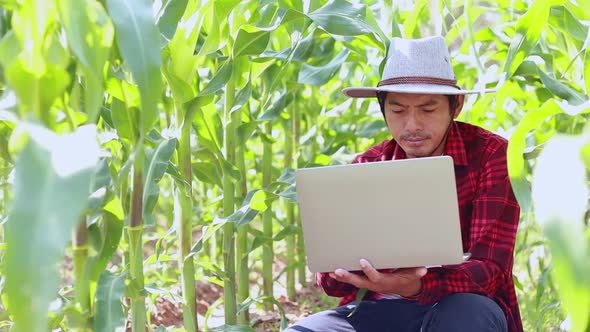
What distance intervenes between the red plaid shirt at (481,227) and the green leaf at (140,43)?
2.72 feet

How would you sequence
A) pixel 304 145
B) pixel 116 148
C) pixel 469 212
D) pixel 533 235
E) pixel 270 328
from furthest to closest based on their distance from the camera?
pixel 533 235, pixel 304 145, pixel 270 328, pixel 469 212, pixel 116 148

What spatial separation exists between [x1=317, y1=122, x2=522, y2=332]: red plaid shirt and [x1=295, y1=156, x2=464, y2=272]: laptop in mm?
125

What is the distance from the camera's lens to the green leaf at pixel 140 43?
111cm

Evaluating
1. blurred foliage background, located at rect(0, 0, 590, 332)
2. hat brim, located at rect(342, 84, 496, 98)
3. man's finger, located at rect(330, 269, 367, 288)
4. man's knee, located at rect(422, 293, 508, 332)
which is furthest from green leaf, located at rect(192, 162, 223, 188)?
man's knee, located at rect(422, 293, 508, 332)

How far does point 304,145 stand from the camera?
3.09 metres

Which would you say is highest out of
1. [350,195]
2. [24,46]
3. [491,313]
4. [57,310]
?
[24,46]

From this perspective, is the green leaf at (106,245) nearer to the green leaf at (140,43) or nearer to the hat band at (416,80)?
the green leaf at (140,43)

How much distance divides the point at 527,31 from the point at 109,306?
3.09 ft

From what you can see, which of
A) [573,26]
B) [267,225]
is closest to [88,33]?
[573,26]

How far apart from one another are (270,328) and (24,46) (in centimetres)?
168

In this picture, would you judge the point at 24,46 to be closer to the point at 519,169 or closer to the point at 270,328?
the point at 519,169

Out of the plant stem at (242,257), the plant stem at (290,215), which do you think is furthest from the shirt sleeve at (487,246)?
the plant stem at (290,215)

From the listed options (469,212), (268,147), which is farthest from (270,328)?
(469,212)

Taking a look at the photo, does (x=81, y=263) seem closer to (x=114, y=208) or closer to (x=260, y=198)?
(x=114, y=208)
